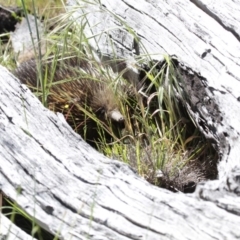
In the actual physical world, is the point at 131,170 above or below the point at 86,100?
above

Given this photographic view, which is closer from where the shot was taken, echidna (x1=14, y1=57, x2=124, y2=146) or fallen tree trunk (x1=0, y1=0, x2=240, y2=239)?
fallen tree trunk (x1=0, y1=0, x2=240, y2=239)

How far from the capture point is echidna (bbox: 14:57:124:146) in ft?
11.7

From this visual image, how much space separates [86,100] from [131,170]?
3.99 ft

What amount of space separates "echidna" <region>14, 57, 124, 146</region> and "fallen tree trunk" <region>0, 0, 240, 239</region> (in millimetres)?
262

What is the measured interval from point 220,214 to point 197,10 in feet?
5.05

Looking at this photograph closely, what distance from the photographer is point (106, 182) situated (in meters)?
2.45

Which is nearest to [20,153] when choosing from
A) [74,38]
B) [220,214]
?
[220,214]

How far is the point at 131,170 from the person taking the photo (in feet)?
8.22

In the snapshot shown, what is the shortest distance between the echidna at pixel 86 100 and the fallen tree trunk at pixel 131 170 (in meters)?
0.26

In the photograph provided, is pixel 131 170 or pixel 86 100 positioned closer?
pixel 131 170

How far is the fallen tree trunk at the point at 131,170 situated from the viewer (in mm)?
2234

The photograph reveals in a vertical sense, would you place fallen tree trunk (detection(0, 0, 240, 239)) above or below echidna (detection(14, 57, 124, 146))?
above

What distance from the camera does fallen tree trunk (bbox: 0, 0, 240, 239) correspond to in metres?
2.23

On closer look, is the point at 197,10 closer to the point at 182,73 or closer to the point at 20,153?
the point at 182,73
